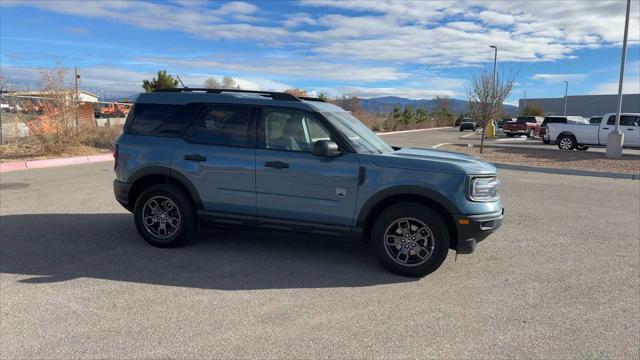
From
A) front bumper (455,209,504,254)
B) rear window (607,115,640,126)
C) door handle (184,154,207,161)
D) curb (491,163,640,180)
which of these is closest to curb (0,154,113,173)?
door handle (184,154,207,161)

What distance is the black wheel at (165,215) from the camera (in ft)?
18.6

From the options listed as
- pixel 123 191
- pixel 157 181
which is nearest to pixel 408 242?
pixel 157 181

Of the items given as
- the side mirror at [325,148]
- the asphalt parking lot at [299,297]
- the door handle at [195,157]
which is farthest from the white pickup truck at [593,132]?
the door handle at [195,157]

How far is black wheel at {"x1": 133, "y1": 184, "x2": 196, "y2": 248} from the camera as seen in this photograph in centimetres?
566

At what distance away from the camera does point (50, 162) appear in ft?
45.9

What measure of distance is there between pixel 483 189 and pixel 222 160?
113 inches

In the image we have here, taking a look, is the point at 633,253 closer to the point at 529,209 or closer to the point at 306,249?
the point at 529,209

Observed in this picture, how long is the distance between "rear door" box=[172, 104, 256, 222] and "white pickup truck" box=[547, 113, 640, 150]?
67.5ft

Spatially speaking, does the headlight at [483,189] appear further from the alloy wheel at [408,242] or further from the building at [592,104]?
the building at [592,104]

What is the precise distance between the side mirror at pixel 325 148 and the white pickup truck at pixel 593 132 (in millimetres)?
20309

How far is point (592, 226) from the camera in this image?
294 inches

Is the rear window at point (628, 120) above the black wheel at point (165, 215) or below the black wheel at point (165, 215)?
above

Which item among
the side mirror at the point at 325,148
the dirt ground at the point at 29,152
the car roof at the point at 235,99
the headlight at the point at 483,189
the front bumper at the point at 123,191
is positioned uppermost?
the car roof at the point at 235,99

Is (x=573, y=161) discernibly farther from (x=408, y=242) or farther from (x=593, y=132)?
(x=408, y=242)
